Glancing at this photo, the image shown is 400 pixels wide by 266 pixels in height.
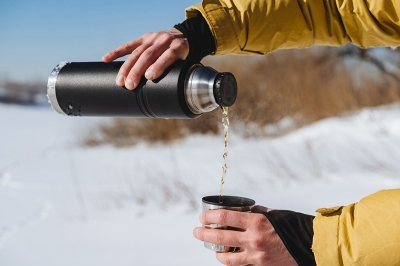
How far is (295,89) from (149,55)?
11.5ft

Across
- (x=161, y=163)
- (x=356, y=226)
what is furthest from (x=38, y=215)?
(x=356, y=226)

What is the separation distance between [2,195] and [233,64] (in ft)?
7.04

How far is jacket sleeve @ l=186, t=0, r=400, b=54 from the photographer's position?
1.09m

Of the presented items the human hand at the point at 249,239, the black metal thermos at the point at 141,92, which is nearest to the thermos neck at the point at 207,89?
the black metal thermos at the point at 141,92

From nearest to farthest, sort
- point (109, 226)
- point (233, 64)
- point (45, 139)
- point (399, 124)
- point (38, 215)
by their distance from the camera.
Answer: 1. point (109, 226)
2. point (38, 215)
3. point (399, 124)
4. point (233, 64)
5. point (45, 139)

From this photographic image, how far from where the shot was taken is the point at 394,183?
307cm

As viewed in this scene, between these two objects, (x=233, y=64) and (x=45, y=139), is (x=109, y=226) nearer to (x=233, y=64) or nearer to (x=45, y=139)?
(x=233, y=64)

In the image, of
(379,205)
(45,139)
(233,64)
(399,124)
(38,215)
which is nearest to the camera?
(379,205)

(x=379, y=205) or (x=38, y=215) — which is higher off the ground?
(x=379, y=205)

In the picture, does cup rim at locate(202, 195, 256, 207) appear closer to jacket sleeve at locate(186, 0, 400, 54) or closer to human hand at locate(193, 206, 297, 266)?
human hand at locate(193, 206, 297, 266)

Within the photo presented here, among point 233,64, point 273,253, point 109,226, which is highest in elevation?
point 233,64

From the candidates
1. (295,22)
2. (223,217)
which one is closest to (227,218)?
(223,217)

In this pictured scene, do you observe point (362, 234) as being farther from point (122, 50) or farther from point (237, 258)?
point (122, 50)

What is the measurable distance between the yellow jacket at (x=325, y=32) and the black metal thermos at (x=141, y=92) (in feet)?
0.67
